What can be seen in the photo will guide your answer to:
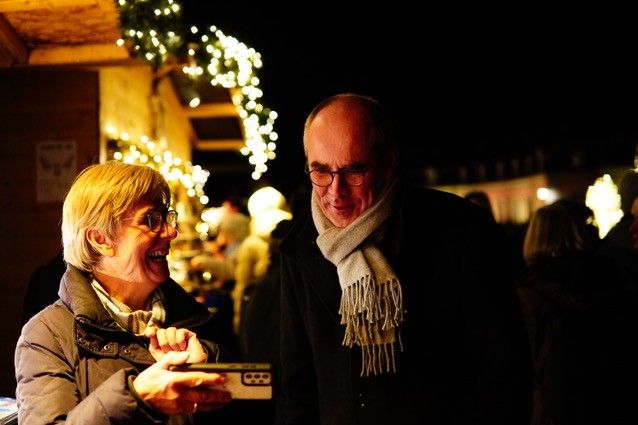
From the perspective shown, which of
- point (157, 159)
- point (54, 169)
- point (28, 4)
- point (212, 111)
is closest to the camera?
point (28, 4)

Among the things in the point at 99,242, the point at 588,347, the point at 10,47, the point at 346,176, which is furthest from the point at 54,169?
Answer: the point at 588,347

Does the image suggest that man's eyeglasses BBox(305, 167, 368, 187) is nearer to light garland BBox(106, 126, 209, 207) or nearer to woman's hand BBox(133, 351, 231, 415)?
woman's hand BBox(133, 351, 231, 415)

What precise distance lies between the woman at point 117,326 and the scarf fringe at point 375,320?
573mm

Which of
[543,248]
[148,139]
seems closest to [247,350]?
[543,248]

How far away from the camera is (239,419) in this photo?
9.07 ft

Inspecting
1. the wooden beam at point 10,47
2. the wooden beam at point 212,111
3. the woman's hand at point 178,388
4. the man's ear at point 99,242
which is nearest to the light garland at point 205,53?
the wooden beam at point 212,111

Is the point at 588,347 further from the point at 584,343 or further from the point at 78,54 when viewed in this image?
the point at 78,54

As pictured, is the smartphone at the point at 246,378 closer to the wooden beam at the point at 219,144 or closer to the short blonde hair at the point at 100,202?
the short blonde hair at the point at 100,202

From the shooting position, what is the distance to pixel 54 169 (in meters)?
6.48

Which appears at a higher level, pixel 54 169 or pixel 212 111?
pixel 212 111

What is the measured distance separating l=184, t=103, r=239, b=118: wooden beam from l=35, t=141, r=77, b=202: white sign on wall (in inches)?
162

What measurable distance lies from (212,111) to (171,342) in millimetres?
8657

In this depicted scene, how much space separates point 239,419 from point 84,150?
A: 4.51 meters

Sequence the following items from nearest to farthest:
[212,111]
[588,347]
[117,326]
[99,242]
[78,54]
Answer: [117,326]
[99,242]
[588,347]
[78,54]
[212,111]
